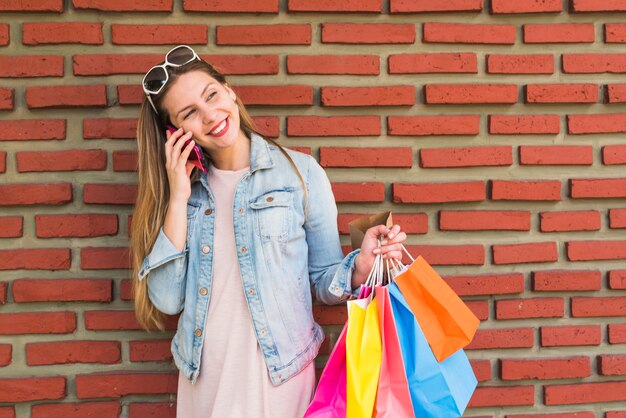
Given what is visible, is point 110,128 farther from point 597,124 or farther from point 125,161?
point 597,124

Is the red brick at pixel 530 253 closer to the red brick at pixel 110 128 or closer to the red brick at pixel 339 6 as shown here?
the red brick at pixel 339 6

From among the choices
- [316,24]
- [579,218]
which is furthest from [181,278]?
[579,218]

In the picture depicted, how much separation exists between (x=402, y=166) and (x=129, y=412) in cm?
153

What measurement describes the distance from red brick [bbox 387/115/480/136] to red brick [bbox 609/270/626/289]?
844mm

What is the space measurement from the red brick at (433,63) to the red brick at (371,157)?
0.33 metres

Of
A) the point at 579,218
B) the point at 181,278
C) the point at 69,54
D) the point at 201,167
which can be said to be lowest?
the point at 181,278

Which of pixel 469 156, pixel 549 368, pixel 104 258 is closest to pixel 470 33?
pixel 469 156

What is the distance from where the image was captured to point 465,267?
8.30ft

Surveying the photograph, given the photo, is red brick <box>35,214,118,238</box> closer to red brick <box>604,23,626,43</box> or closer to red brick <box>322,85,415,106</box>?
red brick <box>322,85,415,106</box>

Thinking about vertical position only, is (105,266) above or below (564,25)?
below

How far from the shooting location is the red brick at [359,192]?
2471 millimetres

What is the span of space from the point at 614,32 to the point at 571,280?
41.7 inches

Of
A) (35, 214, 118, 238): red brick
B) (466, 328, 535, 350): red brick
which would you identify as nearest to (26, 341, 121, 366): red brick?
(35, 214, 118, 238): red brick

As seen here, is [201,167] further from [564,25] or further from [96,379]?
[564,25]
